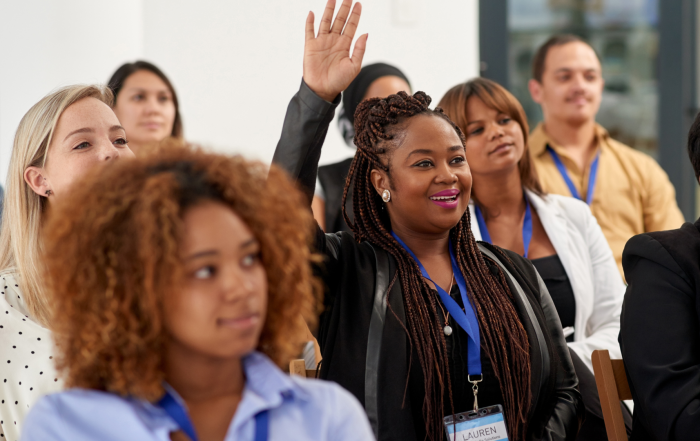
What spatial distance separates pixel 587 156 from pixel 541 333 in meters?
2.17

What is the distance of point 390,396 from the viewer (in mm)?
1714

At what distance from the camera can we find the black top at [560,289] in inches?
101

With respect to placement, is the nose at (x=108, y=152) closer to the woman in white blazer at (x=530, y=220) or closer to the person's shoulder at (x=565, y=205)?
the woman in white blazer at (x=530, y=220)

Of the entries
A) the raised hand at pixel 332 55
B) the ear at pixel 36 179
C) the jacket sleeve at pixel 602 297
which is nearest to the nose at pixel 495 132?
the jacket sleeve at pixel 602 297

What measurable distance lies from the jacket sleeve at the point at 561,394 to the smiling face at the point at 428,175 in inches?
15.2

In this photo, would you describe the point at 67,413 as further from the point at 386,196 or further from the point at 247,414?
the point at 386,196

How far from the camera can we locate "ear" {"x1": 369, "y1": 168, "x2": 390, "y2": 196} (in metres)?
2.00

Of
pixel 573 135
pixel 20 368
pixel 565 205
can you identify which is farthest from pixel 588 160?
pixel 20 368

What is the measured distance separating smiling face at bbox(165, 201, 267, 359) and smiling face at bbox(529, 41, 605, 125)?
3124 millimetres

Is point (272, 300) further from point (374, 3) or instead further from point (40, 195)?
point (374, 3)

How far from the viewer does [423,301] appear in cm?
185

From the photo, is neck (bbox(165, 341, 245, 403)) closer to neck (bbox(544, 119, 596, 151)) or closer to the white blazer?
the white blazer

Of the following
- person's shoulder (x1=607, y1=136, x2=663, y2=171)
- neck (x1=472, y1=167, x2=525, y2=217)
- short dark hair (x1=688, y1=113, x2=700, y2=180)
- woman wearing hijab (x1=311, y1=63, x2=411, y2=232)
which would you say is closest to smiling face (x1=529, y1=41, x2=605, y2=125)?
person's shoulder (x1=607, y1=136, x2=663, y2=171)

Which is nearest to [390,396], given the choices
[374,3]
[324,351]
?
[324,351]
